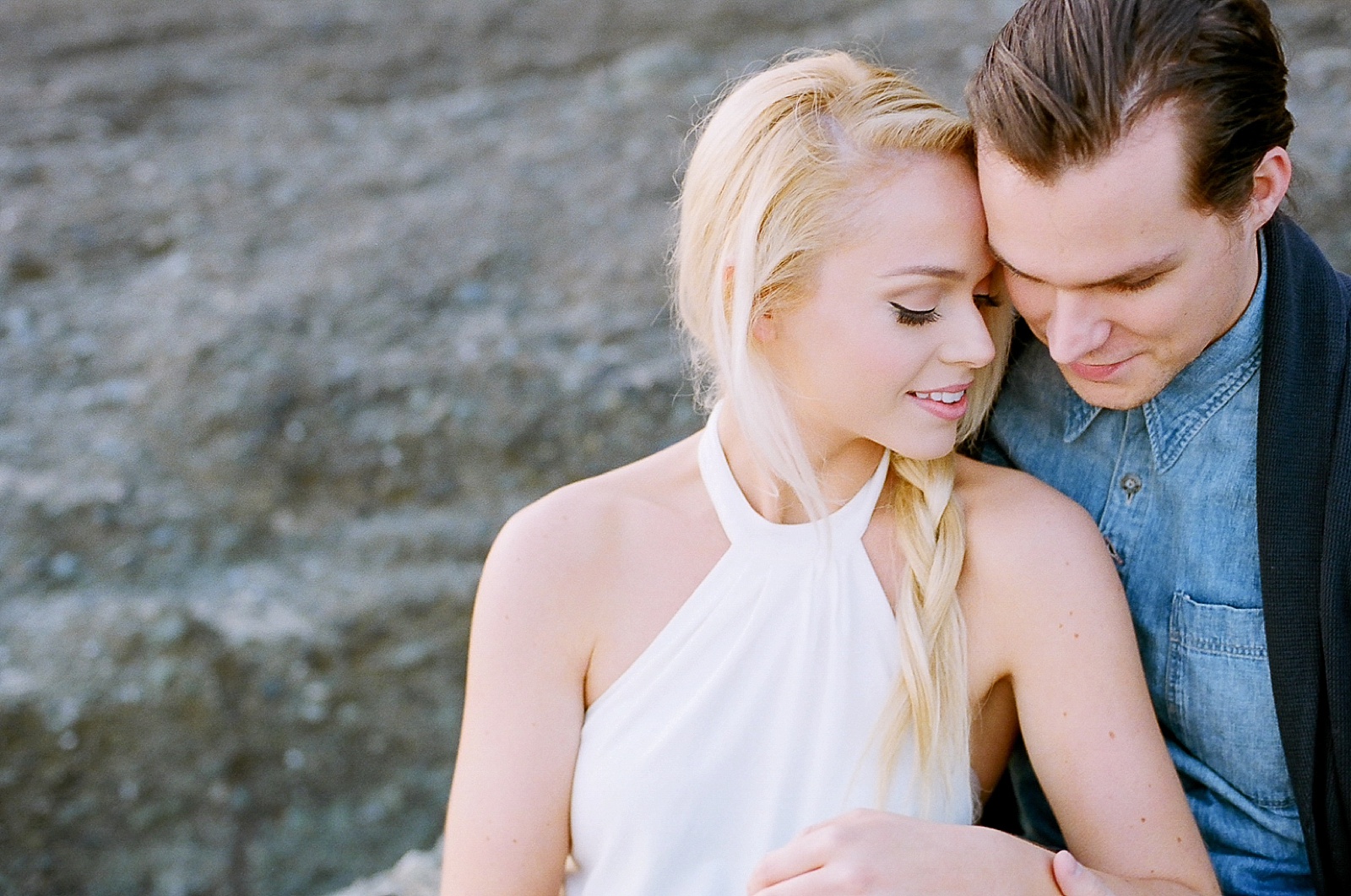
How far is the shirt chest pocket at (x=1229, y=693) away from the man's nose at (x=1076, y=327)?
50 cm

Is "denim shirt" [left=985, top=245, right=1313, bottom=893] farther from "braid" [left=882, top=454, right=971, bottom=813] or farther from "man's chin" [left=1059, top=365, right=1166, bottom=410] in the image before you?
"braid" [left=882, top=454, right=971, bottom=813]

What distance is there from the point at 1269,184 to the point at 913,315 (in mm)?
679

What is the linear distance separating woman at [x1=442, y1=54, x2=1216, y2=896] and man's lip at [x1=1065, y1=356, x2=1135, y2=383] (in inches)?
8.0

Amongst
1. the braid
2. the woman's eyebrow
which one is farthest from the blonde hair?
the woman's eyebrow

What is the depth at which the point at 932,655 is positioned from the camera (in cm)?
211

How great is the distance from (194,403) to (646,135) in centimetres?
220

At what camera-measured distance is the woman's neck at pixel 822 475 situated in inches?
89.4

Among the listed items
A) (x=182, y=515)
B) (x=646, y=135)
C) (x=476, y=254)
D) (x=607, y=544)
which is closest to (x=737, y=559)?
(x=607, y=544)

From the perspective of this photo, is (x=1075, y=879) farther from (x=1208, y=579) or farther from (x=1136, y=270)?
(x=1136, y=270)

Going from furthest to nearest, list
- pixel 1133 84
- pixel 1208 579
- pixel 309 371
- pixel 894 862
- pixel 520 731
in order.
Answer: pixel 309 371
pixel 1208 579
pixel 520 731
pixel 1133 84
pixel 894 862

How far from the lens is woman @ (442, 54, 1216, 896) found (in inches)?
81.0

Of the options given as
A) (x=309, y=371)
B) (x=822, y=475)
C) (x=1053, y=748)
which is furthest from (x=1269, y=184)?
(x=309, y=371)

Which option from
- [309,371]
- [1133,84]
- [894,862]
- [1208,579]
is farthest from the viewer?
[309,371]

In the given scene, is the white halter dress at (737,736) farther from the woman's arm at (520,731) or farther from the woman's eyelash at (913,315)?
the woman's eyelash at (913,315)
